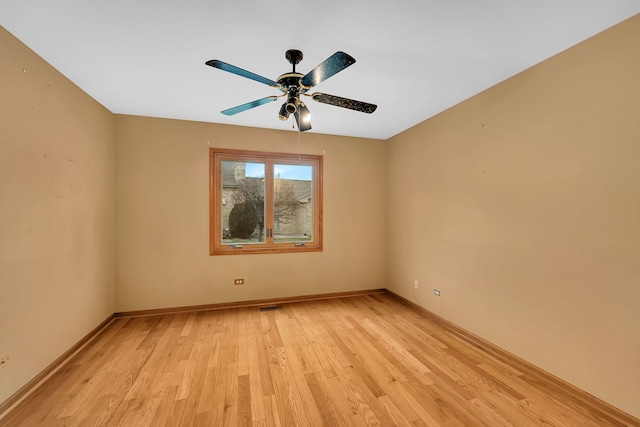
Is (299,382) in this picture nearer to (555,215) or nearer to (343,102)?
(343,102)

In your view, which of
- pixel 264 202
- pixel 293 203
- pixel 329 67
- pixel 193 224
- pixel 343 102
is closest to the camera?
pixel 329 67

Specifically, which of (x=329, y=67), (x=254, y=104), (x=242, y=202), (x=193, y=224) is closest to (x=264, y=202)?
(x=242, y=202)

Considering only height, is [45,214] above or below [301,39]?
below

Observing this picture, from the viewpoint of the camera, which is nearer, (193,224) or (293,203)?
(193,224)

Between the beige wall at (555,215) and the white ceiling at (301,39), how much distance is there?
1.00ft

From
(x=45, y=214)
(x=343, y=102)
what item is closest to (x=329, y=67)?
(x=343, y=102)

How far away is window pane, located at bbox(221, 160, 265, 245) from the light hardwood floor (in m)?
1.28

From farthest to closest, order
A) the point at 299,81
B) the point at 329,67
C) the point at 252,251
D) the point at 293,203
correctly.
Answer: the point at 293,203
the point at 252,251
the point at 299,81
the point at 329,67

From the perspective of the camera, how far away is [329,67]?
1.49 m

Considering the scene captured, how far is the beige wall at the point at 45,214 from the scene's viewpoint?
1.77m

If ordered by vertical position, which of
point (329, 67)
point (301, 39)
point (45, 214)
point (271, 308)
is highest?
point (301, 39)

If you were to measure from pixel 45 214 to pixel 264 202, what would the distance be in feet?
7.58

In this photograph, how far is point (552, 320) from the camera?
80.9 inches

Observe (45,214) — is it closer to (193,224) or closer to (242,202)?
(193,224)
